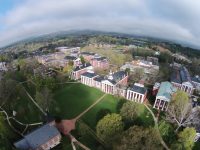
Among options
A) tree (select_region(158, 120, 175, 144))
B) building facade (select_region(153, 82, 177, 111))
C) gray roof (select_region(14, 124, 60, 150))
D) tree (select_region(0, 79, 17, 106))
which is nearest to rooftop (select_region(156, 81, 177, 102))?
building facade (select_region(153, 82, 177, 111))

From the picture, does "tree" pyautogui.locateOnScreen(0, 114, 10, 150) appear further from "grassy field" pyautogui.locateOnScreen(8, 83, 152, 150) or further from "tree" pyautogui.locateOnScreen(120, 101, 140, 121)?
"tree" pyautogui.locateOnScreen(120, 101, 140, 121)

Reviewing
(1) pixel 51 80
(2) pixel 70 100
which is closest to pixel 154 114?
(2) pixel 70 100

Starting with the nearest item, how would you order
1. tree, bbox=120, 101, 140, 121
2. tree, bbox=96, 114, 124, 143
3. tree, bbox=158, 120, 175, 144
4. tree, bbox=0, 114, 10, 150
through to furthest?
tree, bbox=0, 114, 10, 150
tree, bbox=96, 114, 124, 143
tree, bbox=158, 120, 175, 144
tree, bbox=120, 101, 140, 121

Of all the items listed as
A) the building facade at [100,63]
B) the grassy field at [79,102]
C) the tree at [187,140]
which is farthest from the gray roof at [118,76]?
the tree at [187,140]

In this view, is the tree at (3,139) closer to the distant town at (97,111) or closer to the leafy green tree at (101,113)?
the distant town at (97,111)

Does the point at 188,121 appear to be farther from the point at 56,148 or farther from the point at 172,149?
the point at 56,148

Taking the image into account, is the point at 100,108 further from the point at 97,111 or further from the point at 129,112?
the point at 129,112
